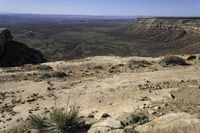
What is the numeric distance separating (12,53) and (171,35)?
61.9 metres

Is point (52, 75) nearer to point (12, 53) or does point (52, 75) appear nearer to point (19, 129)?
point (19, 129)

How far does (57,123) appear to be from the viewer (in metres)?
8.04

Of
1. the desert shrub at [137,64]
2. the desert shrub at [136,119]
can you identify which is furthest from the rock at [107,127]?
the desert shrub at [137,64]

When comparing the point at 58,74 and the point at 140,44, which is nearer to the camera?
the point at 58,74

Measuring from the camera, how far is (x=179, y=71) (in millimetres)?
15422

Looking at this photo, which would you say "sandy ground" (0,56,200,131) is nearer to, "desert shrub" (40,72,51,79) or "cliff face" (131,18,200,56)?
"desert shrub" (40,72,51,79)

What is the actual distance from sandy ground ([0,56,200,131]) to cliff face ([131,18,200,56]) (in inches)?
1864

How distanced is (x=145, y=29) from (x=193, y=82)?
3803 inches

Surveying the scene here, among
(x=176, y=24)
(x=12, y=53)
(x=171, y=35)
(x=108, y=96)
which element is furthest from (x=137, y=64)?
(x=176, y=24)

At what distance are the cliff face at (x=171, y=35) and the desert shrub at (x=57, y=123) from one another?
55.0 metres

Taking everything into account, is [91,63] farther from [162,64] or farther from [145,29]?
[145,29]

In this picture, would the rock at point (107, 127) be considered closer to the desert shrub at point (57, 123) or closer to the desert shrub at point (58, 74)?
the desert shrub at point (57, 123)

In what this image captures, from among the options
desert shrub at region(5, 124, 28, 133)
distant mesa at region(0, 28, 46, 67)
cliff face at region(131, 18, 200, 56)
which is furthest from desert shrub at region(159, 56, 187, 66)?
cliff face at region(131, 18, 200, 56)

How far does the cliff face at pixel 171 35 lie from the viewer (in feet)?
226
